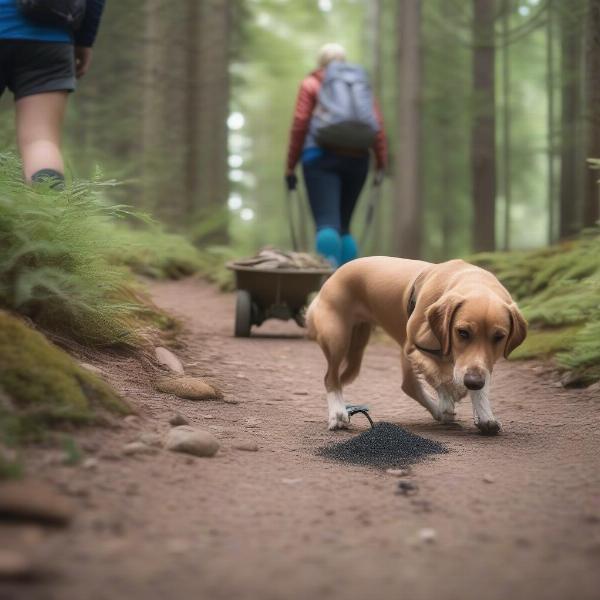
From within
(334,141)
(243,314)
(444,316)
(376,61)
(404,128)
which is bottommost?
(243,314)

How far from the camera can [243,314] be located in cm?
757

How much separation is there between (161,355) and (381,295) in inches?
57.7

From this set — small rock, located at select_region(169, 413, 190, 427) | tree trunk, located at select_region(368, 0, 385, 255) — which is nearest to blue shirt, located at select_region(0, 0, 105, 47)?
small rock, located at select_region(169, 413, 190, 427)

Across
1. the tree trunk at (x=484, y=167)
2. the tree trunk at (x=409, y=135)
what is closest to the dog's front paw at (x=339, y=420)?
the tree trunk at (x=484, y=167)

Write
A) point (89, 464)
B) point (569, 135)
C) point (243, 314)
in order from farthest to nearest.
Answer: point (569, 135) < point (243, 314) < point (89, 464)

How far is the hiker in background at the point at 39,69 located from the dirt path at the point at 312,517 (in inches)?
54.8

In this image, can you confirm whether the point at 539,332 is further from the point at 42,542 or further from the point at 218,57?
the point at 218,57

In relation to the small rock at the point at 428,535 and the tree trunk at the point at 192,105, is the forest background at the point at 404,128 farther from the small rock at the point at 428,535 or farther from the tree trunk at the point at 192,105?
the small rock at the point at 428,535

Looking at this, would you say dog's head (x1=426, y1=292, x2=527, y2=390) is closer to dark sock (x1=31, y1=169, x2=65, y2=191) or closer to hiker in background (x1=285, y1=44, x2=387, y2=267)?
dark sock (x1=31, y1=169, x2=65, y2=191)

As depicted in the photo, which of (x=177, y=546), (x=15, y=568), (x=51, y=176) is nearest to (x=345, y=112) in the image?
(x=51, y=176)

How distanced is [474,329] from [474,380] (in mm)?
268

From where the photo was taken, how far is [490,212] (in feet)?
45.5

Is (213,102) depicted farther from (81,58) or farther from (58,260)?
(58,260)

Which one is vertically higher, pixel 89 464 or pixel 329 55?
pixel 329 55
